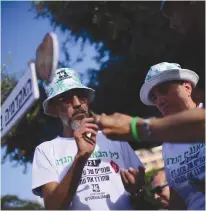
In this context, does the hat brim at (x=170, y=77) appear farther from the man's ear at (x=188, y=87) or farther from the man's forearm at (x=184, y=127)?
the man's forearm at (x=184, y=127)

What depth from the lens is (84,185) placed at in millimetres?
2252

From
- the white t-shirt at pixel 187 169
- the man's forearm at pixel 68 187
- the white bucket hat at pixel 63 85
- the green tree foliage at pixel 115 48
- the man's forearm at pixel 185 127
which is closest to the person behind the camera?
the man's forearm at pixel 185 127

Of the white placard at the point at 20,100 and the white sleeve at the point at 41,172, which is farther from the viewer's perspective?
the white sleeve at the point at 41,172

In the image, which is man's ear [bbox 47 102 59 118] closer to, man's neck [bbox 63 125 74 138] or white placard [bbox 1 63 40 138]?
man's neck [bbox 63 125 74 138]

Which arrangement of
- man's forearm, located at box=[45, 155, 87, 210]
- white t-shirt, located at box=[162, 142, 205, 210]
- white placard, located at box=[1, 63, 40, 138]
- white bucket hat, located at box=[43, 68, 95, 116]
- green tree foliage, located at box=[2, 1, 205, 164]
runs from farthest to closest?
green tree foliage, located at box=[2, 1, 205, 164], white bucket hat, located at box=[43, 68, 95, 116], white t-shirt, located at box=[162, 142, 205, 210], man's forearm, located at box=[45, 155, 87, 210], white placard, located at box=[1, 63, 40, 138]

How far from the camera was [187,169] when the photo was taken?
7.47ft

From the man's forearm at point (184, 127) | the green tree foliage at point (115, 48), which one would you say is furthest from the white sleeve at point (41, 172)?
the green tree foliage at point (115, 48)

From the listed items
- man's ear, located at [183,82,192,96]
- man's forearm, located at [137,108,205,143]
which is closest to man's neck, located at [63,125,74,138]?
man's ear, located at [183,82,192,96]

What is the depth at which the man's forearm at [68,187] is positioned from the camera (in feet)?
6.86

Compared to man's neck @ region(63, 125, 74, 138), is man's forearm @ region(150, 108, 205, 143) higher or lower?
lower

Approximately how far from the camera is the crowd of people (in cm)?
210

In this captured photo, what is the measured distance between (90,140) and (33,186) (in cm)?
40

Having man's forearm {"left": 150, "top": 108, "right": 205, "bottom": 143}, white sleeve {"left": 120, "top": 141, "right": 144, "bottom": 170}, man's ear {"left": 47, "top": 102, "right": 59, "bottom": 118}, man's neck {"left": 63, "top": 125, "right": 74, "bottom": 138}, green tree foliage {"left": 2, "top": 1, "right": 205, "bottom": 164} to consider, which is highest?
green tree foliage {"left": 2, "top": 1, "right": 205, "bottom": 164}

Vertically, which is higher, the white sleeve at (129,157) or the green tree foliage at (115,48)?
the green tree foliage at (115,48)
